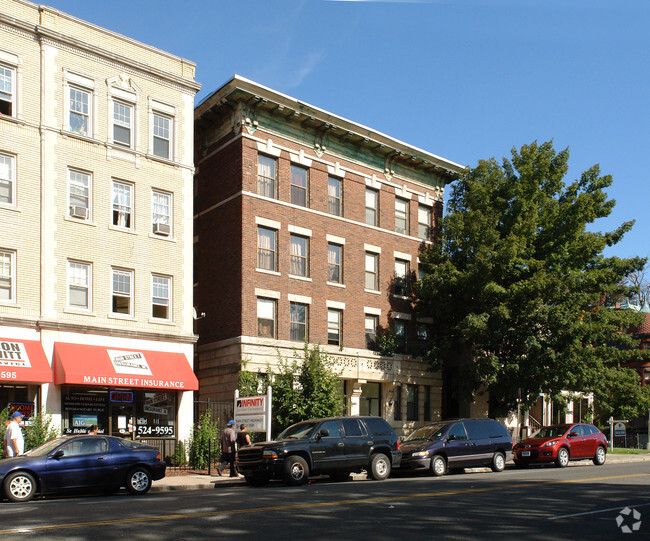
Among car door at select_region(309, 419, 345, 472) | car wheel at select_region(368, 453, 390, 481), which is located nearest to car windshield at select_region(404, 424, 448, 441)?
car wheel at select_region(368, 453, 390, 481)

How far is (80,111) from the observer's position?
26.2 metres

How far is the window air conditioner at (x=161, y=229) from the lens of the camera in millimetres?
27672

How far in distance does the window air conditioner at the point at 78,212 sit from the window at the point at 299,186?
8.99 m

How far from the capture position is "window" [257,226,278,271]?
30.2 metres

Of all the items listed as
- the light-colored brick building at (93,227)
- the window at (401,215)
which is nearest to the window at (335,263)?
the window at (401,215)

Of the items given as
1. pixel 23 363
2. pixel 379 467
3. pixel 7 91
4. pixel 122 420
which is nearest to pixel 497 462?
pixel 379 467

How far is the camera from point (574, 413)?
154 ft

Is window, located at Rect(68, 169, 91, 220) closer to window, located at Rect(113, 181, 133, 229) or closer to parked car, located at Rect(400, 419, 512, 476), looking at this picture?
window, located at Rect(113, 181, 133, 229)

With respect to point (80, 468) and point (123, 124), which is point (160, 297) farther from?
point (80, 468)

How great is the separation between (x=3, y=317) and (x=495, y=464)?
15790 millimetres

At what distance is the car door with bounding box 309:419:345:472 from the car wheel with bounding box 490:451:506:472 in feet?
20.3

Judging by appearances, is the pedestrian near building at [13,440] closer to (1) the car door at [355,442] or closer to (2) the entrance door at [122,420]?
(2) the entrance door at [122,420]

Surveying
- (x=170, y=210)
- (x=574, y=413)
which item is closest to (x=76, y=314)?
(x=170, y=210)

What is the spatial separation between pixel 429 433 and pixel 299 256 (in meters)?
10.6
